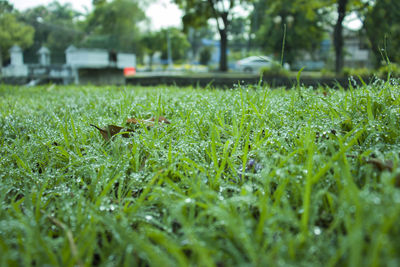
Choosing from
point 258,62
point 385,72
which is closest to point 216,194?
point 385,72

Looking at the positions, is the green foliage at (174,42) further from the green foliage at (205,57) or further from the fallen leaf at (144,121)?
the fallen leaf at (144,121)

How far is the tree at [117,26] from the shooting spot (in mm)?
41188

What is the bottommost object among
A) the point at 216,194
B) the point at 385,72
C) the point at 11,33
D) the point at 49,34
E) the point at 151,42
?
the point at 216,194

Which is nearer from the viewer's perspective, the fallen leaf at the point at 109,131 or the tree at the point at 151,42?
the fallen leaf at the point at 109,131

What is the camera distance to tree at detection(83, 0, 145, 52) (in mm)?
41188

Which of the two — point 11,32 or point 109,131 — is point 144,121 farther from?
point 11,32

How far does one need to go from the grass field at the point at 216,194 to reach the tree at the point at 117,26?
43537mm

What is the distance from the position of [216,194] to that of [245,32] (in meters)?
39.7

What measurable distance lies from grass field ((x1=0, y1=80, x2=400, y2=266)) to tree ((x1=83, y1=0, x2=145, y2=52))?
4354 centimetres

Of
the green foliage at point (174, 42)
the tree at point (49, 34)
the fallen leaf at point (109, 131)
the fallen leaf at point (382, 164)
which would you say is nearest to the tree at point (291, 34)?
the tree at point (49, 34)

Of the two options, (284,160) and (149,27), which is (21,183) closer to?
(284,160)

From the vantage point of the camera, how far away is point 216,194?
672 millimetres

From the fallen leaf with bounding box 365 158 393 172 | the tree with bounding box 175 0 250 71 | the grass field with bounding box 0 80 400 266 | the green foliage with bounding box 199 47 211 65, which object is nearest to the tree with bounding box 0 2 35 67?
the tree with bounding box 175 0 250 71

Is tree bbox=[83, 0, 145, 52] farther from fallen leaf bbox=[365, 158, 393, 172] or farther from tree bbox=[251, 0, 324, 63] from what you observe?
fallen leaf bbox=[365, 158, 393, 172]
